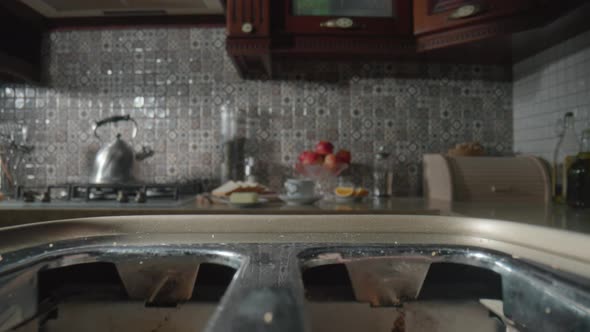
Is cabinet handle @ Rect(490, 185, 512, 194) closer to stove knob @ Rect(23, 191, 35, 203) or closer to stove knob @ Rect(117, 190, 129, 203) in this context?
stove knob @ Rect(117, 190, 129, 203)

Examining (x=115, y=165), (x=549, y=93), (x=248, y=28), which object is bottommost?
(x=115, y=165)

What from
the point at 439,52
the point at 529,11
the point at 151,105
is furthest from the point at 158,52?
the point at 529,11

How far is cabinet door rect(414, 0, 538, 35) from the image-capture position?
113 cm

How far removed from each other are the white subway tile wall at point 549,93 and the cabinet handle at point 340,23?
69 centimetres

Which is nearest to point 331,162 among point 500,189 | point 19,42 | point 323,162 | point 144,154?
point 323,162

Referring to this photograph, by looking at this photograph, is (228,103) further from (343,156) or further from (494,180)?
(494,180)

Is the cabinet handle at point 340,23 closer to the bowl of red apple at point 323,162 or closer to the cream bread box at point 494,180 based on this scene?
the bowl of red apple at point 323,162

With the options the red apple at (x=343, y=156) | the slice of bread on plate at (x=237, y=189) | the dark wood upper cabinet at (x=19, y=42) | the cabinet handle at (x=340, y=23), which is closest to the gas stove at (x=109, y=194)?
the slice of bread on plate at (x=237, y=189)

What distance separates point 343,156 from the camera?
146 cm

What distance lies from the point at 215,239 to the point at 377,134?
126 cm

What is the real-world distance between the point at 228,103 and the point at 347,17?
569 millimetres

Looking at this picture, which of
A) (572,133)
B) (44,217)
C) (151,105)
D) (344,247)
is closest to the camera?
(344,247)

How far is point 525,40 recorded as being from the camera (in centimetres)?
131

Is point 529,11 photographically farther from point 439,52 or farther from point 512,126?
point 512,126
